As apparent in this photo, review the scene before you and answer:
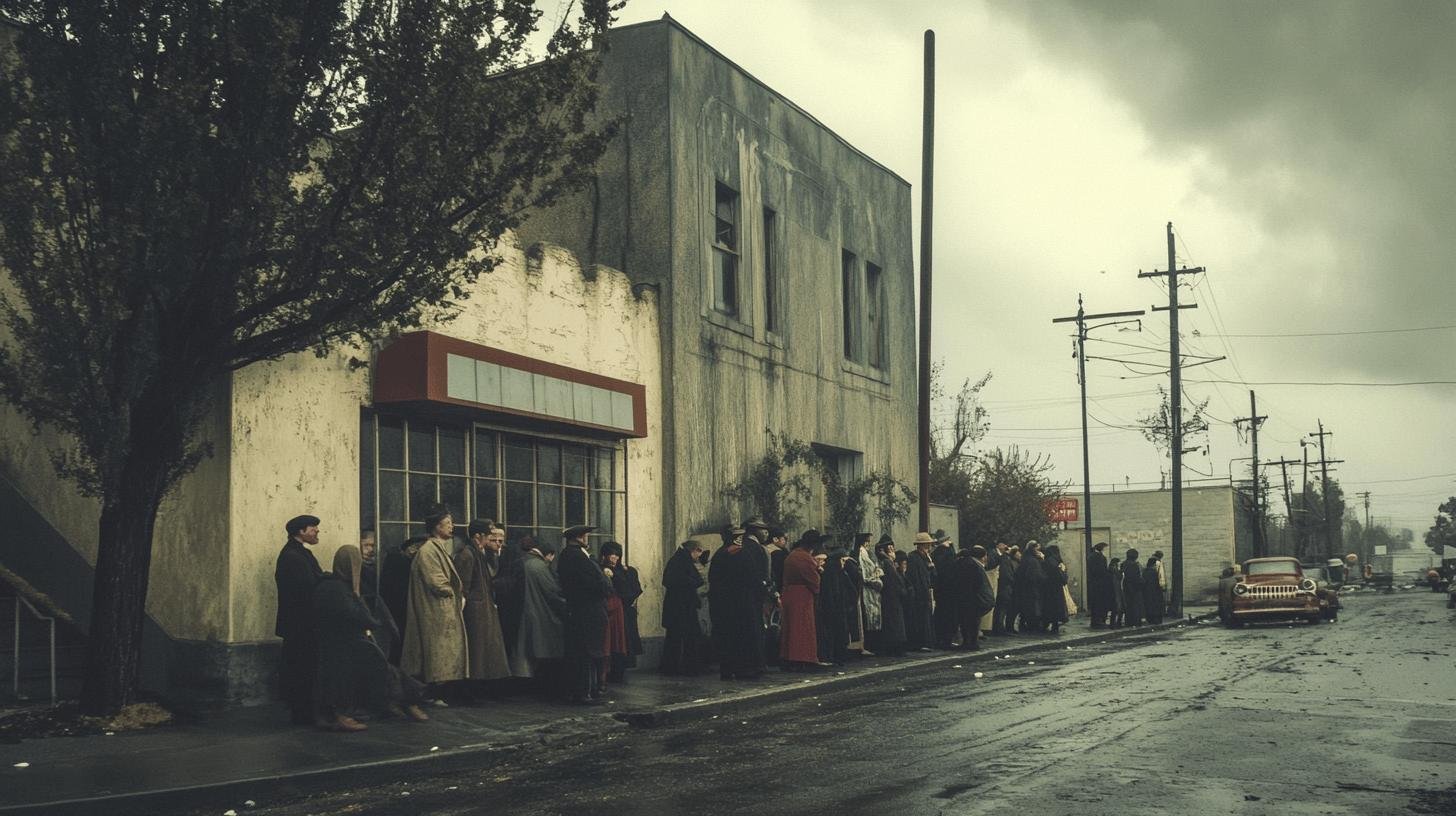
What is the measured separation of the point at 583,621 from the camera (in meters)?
14.0

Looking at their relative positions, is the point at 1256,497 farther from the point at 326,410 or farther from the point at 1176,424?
the point at 326,410

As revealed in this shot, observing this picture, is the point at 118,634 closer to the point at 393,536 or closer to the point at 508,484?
the point at 393,536

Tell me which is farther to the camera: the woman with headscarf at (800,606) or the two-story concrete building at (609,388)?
the woman with headscarf at (800,606)

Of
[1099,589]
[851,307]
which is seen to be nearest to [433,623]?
[851,307]

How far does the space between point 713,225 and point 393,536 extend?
7.94m

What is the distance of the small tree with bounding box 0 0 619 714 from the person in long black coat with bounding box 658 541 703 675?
21.3ft

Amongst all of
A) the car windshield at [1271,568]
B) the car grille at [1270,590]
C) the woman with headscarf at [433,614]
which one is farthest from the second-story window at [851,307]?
the woman with headscarf at [433,614]

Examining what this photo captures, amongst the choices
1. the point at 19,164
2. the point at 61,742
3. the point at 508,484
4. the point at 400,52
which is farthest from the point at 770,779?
the point at 508,484

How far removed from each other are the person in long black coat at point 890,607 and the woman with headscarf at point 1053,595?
7895 millimetres

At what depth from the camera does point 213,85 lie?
10859 millimetres

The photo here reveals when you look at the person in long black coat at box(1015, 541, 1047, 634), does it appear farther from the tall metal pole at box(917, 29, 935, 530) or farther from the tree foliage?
the tree foliage

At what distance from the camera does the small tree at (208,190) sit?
10492 millimetres

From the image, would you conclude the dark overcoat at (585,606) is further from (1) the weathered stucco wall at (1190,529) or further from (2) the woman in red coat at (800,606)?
(1) the weathered stucco wall at (1190,529)

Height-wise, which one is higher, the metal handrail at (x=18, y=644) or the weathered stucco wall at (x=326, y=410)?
the weathered stucco wall at (x=326, y=410)
